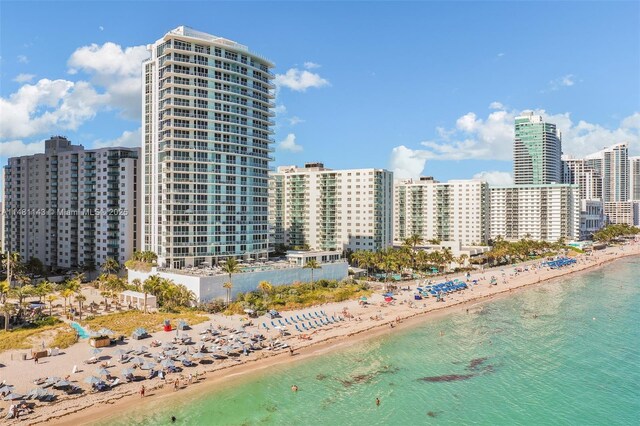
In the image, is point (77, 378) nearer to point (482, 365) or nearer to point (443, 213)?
point (482, 365)

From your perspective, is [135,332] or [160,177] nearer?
[135,332]

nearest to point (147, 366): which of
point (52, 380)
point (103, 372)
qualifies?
point (103, 372)

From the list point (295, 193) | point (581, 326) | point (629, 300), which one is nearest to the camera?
point (581, 326)

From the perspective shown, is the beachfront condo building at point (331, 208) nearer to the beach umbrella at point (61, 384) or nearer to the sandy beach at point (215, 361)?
the sandy beach at point (215, 361)

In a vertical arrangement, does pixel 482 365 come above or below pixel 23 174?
below

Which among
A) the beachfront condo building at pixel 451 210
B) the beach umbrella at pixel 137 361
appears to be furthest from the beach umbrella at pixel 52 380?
the beachfront condo building at pixel 451 210

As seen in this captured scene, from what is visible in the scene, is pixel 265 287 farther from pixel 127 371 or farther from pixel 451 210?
pixel 451 210

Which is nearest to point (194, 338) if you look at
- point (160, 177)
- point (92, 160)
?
point (160, 177)
